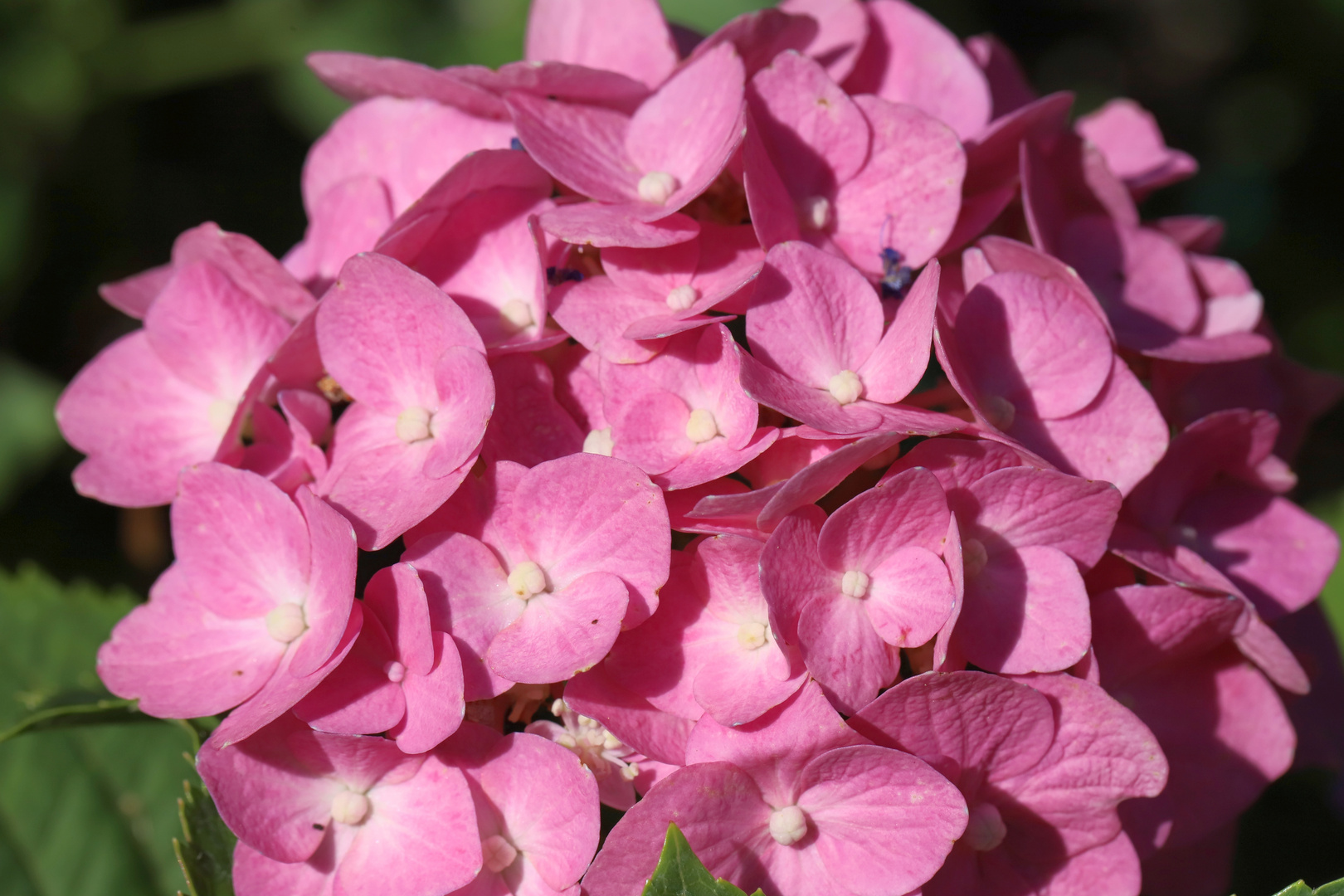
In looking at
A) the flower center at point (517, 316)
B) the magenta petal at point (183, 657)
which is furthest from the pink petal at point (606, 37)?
the magenta petal at point (183, 657)

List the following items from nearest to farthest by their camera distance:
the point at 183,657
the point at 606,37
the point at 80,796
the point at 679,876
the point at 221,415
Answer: the point at 679,876 → the point at 183,657 → the point at 221,415 → the point at 606,37 → the point at 80,796

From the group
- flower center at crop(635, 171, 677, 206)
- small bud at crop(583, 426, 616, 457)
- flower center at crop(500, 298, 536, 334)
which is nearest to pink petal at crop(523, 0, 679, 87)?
flower center at crop(635, 171, 677, 206)

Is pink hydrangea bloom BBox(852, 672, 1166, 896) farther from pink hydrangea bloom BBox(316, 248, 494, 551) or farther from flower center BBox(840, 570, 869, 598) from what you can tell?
pink hydrangea bloom BBox(316, 248, 494, 551)

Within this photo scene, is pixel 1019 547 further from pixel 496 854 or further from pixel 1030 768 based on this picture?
pixel 496 854

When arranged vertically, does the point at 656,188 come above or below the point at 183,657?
above

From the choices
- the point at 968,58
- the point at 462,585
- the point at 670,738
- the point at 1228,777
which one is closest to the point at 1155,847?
the point at 1228,777

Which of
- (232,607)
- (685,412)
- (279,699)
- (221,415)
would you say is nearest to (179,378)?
(221,415)

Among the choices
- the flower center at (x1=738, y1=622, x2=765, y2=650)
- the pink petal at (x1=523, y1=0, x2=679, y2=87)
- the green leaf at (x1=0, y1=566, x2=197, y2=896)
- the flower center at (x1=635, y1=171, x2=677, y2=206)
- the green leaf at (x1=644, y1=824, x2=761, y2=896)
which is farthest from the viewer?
the green leaf at (x1=0, y1=566, x2=197, y2=896)
